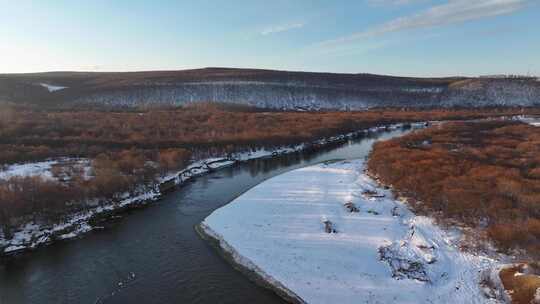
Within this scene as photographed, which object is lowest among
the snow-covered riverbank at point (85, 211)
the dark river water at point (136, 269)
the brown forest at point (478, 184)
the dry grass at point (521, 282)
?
the dark river water at point (136, 269)

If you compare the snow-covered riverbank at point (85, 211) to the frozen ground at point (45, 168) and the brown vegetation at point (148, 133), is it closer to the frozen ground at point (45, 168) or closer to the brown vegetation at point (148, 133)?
the frozen ground at point (45, 168)

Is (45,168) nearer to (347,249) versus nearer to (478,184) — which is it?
(347,249)

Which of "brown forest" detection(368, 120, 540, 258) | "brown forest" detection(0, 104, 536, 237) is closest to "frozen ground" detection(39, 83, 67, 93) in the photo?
"brown forest" detection(0, 104, 536, 237)

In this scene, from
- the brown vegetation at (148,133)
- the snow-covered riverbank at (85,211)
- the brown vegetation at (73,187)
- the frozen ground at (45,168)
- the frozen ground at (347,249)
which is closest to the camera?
the frozen ground at (347,249)

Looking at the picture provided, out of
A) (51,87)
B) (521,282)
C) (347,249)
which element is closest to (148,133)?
(347,249)

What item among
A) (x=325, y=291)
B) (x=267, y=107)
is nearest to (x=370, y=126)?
(x=267, y=107)

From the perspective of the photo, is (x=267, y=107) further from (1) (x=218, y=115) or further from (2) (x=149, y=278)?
(2) (x=149, y=278)

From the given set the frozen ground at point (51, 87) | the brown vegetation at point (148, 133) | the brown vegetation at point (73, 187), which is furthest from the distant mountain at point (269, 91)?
the brown vegetation at point (73, 187)
